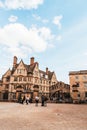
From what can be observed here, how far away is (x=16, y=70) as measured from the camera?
56.8 m

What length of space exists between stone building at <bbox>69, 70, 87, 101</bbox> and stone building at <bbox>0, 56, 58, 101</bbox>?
11.5 meters

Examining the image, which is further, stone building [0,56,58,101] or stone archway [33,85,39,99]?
stone archway [33,85,39,99]

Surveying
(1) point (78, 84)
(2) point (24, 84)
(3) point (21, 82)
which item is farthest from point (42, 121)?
(1) point (78, 84)

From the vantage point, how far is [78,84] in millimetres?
55500

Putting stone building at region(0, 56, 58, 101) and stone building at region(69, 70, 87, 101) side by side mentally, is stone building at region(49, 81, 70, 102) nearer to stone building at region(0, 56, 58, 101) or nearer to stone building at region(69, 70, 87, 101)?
stone building at region(69, 70, 87, 101)

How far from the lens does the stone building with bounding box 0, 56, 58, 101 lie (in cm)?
5506

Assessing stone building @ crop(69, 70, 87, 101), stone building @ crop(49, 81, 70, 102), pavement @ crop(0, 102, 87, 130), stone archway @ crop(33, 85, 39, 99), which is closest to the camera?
pavement @ crop(0, 102, 87, 130)

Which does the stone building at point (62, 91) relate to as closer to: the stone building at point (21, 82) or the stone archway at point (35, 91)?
the stone building at point (21, 82)

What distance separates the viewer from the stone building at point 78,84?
54744 millimetres

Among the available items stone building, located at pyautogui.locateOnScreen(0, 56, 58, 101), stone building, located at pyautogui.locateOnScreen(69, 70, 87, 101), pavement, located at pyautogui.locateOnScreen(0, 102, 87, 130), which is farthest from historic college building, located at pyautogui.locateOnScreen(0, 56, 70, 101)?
pavement, located at pyautogui.locateOnScreen(0, 102, 87, 130)

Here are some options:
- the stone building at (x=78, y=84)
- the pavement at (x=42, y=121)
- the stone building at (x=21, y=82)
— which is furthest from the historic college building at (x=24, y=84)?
the pavement at (x=42, y=121)

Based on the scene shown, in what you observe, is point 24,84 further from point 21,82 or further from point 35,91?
point 35,91

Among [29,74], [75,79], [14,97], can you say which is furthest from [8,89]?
[75,79]

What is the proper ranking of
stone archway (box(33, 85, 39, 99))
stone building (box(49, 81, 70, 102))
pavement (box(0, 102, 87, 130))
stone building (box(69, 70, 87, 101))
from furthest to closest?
stone building (box(49, 81, 70, 102)) → stone archway (box(33, 85, 39, 99)) → stone building (box(69, 70, 87, 101)) → pavement (box(0, 102, 87, 130))
